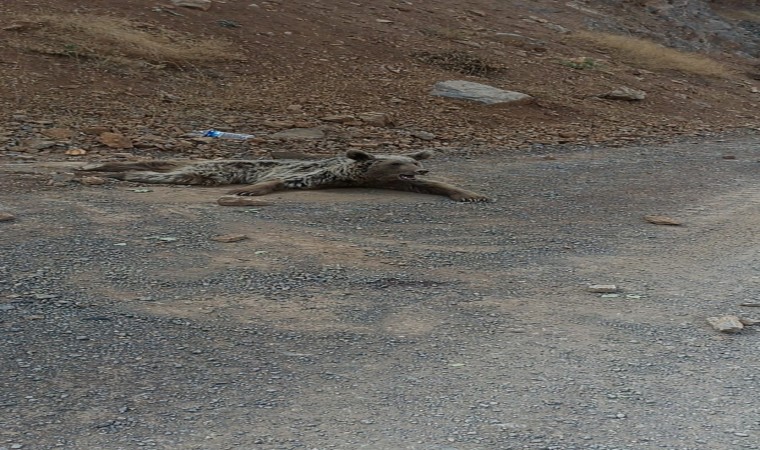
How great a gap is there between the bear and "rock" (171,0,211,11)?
6.72 meters

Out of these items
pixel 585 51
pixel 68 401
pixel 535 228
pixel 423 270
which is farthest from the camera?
pixel 585 51

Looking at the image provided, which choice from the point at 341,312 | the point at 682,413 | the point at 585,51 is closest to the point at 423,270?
the point at 341,312

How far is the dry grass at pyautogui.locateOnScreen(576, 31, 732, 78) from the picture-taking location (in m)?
18.1

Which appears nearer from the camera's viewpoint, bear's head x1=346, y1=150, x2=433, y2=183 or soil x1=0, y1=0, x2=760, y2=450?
soil x1=0, y1=0, x2=760, y2=450

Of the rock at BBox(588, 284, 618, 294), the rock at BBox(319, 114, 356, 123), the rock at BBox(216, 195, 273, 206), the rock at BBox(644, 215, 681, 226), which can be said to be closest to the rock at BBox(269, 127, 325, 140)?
the rock at BBox(319, 114, 356, 123)

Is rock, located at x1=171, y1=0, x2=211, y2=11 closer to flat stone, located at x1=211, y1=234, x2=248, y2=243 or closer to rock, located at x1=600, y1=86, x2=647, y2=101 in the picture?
rock, located at x1=600, y1=86, x2=647, y2=101

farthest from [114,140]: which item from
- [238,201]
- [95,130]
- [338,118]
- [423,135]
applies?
[423,135]

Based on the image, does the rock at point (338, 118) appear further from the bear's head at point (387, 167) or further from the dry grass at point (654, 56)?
the dry grass at point (654, 56)

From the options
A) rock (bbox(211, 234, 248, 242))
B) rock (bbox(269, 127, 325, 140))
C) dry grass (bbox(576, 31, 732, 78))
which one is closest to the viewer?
rock (bbox(211, 234, 248, 242))

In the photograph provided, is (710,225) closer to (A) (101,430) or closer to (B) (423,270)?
(B) (423,270)

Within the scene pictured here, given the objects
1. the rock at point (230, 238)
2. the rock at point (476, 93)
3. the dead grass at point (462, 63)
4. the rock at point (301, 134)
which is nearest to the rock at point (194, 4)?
the dead grass at point (462, 63)

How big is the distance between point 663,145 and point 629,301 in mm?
7696

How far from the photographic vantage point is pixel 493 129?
12.9m

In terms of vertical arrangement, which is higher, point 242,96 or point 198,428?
point 198,428
